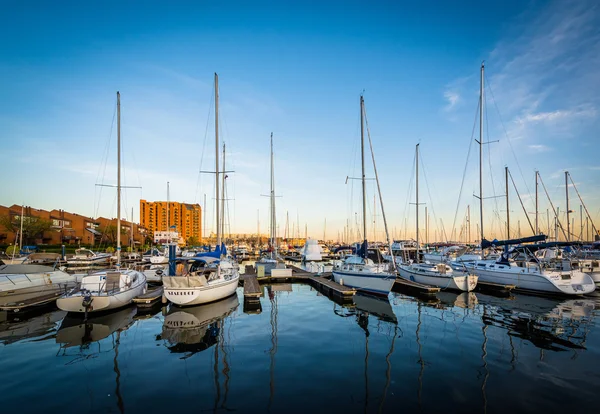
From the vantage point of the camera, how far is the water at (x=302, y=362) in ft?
26.7

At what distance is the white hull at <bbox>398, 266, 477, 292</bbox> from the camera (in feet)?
82.9

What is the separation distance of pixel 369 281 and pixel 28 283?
24681mm

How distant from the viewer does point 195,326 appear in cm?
1544

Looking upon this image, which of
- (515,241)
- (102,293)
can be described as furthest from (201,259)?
(515,241)

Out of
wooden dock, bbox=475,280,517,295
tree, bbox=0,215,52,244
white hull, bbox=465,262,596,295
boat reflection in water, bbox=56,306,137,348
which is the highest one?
tree, bbox=0,215,52,244

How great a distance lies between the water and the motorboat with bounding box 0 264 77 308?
363cm

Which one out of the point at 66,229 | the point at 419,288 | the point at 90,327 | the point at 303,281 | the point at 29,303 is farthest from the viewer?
the point at 66,229

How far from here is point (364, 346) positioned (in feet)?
41.3

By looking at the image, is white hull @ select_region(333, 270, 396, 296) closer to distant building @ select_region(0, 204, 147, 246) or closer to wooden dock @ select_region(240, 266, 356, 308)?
wooden dock @ select_region(240, 266, 356, 308)

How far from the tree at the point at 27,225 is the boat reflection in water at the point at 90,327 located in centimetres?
6420

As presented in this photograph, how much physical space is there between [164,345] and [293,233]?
3355 inches

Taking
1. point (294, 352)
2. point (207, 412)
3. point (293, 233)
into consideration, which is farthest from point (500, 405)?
point (293, 233)

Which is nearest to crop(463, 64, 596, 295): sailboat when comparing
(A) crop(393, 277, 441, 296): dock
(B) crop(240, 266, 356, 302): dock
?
(A) crop(393, 277, 441, 296): dock

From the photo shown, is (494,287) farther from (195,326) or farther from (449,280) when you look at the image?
(195,326)
